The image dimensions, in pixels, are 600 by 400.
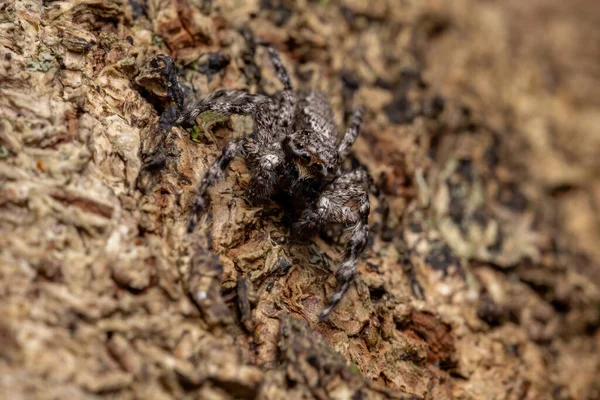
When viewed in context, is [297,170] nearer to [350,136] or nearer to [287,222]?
[287,222]

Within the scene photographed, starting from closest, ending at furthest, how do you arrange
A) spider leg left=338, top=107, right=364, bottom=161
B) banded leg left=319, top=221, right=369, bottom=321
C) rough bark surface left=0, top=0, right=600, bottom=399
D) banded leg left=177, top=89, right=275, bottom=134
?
rough bark surface left=0, top=0, right=600, bottom=399 < banded leg left=319, top=221, right=369, bottom=321 < banded leg left=177, top=89, right=275, bottom=134 < spider leg left=338, top=107, right=364, bottom=161

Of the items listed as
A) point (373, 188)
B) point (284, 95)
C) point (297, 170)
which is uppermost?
point (284, 95)

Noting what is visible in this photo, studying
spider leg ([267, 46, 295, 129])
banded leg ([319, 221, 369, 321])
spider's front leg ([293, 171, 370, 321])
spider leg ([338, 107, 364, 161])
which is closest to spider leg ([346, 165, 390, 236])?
spider's front leg ([293, 171, 370, 321])

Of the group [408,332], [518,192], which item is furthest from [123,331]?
[518,192]

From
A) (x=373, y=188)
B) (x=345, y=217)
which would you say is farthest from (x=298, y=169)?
(x=373, y=188)

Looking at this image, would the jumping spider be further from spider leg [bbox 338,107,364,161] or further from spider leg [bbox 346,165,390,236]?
spider leg [bbox 338,107,364,161]

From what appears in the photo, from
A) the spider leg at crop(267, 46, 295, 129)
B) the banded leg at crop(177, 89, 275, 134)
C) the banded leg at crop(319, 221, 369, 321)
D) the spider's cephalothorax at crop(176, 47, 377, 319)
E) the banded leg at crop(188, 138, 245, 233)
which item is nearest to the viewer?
the banded leg at crop(188, 138, 245, 233)

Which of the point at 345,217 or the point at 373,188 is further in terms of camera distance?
the point at 373,188
